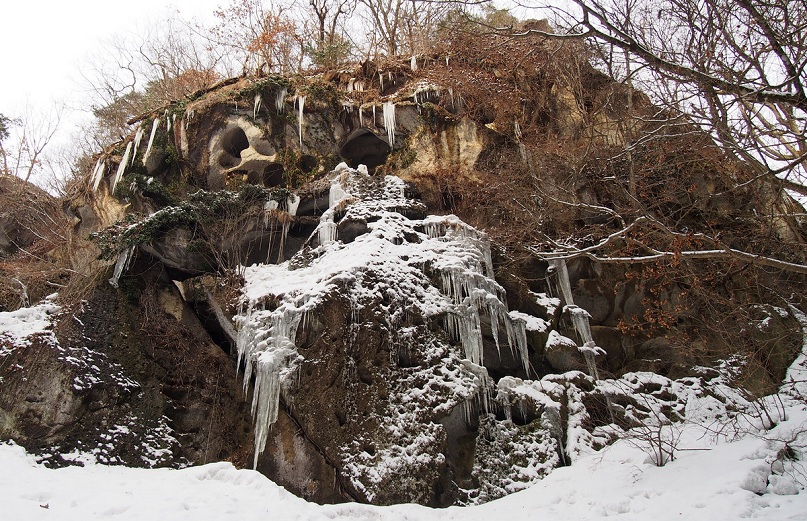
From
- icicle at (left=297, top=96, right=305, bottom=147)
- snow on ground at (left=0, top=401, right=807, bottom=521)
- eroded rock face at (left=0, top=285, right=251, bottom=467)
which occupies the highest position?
icicle at (left=297, top=96, right=305, bottom=147)

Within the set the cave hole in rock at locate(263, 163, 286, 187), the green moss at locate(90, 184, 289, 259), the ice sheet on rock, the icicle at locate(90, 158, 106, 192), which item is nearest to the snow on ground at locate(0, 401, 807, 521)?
the ice sheet on rock

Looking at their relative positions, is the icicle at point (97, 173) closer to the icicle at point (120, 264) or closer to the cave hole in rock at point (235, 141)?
the cave hole in rock at point (235, 141)

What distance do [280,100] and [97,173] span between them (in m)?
4.71

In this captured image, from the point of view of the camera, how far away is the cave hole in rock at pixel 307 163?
37.9ft

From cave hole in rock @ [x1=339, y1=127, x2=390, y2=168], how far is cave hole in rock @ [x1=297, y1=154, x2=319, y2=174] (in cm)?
87

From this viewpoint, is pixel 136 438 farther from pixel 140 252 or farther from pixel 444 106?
pixel 444 106

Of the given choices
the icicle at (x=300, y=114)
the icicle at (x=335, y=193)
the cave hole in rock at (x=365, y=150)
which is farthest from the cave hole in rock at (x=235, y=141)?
the icicle at (x=335, y=193)

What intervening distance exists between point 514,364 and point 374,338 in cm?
274

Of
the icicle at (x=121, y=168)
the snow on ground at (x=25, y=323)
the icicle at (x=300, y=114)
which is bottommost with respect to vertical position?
the snow on ground at (x=25, y=323)

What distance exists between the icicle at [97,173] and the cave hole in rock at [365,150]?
5647mm

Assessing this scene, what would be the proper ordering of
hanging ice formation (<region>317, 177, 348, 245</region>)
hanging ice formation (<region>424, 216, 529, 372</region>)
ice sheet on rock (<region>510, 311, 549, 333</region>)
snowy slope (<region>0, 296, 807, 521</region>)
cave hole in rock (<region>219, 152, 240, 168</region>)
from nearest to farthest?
1. snowy slope (<region>0, 296, 807, 521</region>)
2. hanging ice formation (<region>424, 216, 529, 372</region>)
3. ice sheet on rock (<region>510, 311, 549, 333</region>)
4. hanging ice formation (<region>317, 177, 348, 245</region>)
5. cave hole in rock (<region>219, 152, 240, 168</region>)

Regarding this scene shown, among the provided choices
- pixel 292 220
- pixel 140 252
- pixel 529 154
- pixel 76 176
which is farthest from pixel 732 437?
pixel 76 176

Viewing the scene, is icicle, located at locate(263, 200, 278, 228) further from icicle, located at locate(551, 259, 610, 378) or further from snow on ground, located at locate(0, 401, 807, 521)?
icicle, located at locate(551, 259, 610, 378)

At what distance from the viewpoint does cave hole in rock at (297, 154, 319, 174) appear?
1154 centimetres
